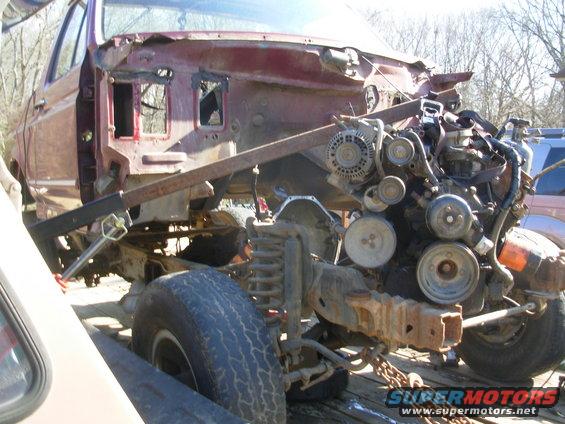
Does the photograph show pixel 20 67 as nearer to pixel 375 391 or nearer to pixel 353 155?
pixel 375 391

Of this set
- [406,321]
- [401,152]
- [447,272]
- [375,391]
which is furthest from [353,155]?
[375,391]

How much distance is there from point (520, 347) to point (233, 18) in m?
2.88

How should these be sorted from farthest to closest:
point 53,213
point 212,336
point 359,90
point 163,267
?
1. point 53,213
2. point 163,267
3. point 359,90
4. point 212,336

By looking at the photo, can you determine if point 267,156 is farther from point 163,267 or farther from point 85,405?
point 85,405

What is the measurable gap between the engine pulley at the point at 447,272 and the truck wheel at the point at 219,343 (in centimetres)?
75

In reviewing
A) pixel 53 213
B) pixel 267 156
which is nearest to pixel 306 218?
pixel 267 156

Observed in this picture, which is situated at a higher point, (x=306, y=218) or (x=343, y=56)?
(x=343, y=56)

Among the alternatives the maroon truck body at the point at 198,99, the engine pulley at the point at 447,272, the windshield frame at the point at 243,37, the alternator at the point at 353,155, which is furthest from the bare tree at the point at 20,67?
the engine pulley at the point at 447,272

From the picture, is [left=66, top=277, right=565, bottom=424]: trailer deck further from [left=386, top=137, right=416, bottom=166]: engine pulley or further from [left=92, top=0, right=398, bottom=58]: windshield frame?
[left=92, top=0, right=398, bottom=58]: windshield frame

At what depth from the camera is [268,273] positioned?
307cm

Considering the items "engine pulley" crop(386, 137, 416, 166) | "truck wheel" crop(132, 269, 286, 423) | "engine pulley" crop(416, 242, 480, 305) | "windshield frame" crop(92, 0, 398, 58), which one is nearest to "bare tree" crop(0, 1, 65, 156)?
"windshield frame" crop(92, 0, 398, 58)

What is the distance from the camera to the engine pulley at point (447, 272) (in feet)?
8.88

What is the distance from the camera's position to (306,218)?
3646 millimetres

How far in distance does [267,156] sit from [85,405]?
2036mm
